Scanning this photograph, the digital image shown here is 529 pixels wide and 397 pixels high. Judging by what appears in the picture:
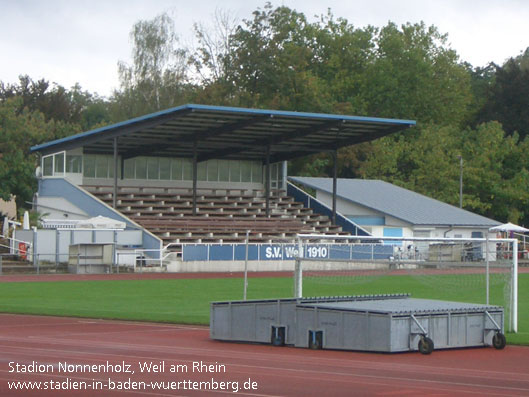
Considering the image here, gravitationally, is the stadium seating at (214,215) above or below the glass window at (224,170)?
below

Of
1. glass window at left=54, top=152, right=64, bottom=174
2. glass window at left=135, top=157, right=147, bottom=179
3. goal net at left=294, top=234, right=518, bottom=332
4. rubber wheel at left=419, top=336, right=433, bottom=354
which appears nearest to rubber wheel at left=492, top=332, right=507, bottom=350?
rubber wheel at left=419, top=336, right=433, bottom=354

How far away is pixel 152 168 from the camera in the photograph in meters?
65.4

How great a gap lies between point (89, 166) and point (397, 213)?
20.1m

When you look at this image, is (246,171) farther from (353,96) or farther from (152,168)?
(353,96)

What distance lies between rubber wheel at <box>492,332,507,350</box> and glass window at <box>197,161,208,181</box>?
1887 inches

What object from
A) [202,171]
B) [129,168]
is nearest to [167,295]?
[129,168]

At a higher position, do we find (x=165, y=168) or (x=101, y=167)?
(x=165, y=168)

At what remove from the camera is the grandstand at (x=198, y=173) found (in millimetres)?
56438

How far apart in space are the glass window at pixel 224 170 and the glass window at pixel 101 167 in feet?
27.5

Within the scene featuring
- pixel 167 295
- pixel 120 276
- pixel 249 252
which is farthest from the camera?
pixel 249 252

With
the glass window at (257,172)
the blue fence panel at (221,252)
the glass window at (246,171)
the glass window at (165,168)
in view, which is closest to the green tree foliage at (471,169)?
the glass window at (257,172)

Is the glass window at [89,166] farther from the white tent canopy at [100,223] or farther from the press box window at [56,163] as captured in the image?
the white tent canopy at [100,223]

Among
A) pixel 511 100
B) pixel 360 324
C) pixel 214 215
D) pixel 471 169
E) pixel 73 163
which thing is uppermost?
pixel 511 100

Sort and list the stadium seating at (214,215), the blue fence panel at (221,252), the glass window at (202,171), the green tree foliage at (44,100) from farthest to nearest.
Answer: the green tree foliage at (44,100), the glass window at (202,171), the stadium seating at (214,215), the blue fence panel at (221,252)
